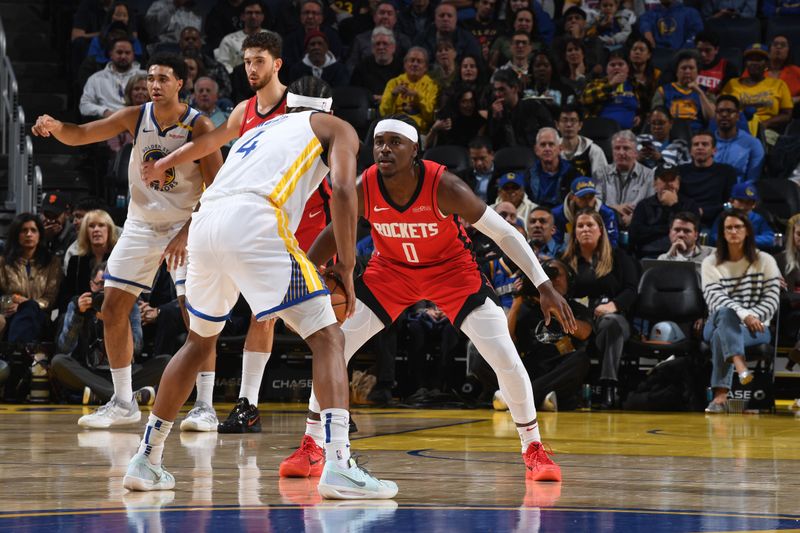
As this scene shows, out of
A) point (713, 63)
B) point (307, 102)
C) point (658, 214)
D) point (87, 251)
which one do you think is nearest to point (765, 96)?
point (713, 63)

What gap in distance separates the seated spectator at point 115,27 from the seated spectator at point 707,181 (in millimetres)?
6182

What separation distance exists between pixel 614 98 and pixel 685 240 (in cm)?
309

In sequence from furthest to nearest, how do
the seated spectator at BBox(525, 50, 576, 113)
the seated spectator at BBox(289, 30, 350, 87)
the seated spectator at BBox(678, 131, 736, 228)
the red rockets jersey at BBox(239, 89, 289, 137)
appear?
1. the seated spectator at BBox(289, 30, 350, 87)
2. the seated spectator at BBox(525, 50, 576, 113)
3. the seated spectator at BBox(678, 131, 736, 228)
4. the red rockets jersey at BBox(239, 89, 289, 137)

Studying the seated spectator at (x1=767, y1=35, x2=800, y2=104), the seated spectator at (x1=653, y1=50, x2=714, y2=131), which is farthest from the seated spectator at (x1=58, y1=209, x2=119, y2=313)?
the seated spectator at (x1=767, y1=35, x2=800, y2=104)

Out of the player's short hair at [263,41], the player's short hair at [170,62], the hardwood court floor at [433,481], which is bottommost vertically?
the hardwood court floor at [433,481]

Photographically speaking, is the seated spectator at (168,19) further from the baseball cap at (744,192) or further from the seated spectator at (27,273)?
the baseball cap at (744,192)

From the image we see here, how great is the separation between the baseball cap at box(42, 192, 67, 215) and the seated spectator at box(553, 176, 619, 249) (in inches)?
182

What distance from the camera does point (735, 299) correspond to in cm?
981

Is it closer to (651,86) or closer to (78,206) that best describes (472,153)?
(651,86)

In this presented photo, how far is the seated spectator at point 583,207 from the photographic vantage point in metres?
10.9

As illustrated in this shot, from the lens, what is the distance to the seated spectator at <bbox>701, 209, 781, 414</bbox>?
957 centimetres

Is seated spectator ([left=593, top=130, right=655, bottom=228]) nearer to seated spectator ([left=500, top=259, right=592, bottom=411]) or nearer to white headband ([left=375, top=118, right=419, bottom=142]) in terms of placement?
seated spectator ([left=500, top=259, right=592, bottom=411])

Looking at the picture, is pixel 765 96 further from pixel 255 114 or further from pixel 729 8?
pixel 255 114

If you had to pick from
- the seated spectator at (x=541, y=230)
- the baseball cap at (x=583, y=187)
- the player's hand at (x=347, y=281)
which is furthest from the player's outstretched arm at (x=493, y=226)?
the baseball cap at (x=583, y=187)
